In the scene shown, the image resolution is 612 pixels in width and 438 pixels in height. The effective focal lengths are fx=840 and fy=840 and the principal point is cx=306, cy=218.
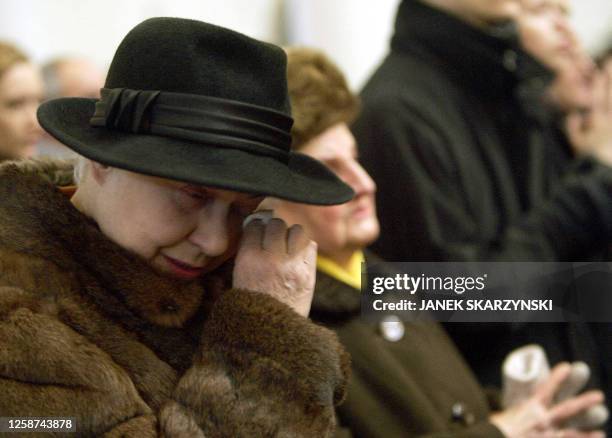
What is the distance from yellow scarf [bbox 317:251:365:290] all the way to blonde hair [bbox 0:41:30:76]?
108cm

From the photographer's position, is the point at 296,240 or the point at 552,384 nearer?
the point at 296,240


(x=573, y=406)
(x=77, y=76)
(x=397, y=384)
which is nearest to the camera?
(x=397, y=384)

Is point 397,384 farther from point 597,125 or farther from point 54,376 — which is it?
point 597,125

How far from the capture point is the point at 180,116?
90 centimetres

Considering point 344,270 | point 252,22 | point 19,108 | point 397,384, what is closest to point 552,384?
point 397,384

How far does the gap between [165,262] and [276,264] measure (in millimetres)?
129

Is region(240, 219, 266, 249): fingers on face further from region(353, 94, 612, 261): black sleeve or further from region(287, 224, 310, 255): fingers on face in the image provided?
region(353, 94, 612, 261): black sleeve

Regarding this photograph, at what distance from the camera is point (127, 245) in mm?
A: 957

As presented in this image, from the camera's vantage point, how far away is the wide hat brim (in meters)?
0.86

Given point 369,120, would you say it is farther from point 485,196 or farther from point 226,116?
point 226,116

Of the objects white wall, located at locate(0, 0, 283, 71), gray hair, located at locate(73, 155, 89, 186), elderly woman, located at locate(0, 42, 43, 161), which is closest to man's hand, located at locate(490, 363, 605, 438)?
gray hair, located at locate(73, 155, 89, 186)

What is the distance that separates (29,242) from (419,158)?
103 cm

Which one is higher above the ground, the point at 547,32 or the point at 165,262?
the point at 547,32

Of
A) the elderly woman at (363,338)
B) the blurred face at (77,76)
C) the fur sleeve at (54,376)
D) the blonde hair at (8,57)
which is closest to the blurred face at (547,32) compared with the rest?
the elderly woman at (363,338)
